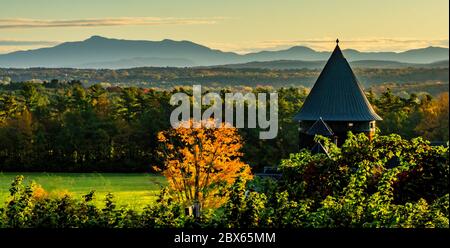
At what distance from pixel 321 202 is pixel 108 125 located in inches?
687

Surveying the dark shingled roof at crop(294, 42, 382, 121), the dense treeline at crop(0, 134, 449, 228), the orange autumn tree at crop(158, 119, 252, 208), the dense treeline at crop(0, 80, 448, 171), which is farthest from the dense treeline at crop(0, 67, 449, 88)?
the dense treeline at crop(0, 134, 449, 228)

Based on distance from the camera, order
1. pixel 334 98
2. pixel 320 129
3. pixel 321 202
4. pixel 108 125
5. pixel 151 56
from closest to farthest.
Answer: pixel 321 202, pixel 151 56, pixel 108 125, pixel 320 129, pixel 334 98

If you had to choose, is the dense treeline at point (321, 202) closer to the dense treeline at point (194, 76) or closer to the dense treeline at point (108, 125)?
the dense treeline at point (194, 76)

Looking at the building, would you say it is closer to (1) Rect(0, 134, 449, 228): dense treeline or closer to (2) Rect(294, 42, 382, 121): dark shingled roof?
(2) Rect(294, 42, 382, 121): dark shingled roof

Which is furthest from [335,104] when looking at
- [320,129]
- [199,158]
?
[199,158]

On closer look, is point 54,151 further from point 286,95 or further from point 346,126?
point 286,95

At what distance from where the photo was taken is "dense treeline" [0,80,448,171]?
754 inches

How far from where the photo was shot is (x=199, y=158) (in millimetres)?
23297

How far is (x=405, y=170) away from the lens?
356 inches

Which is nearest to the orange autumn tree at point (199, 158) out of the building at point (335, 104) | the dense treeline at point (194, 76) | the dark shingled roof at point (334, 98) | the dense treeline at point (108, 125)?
the dense treeline at point (108, 125)

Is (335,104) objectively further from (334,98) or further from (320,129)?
(320,129)

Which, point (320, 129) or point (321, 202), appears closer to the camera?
point (321, 202)
